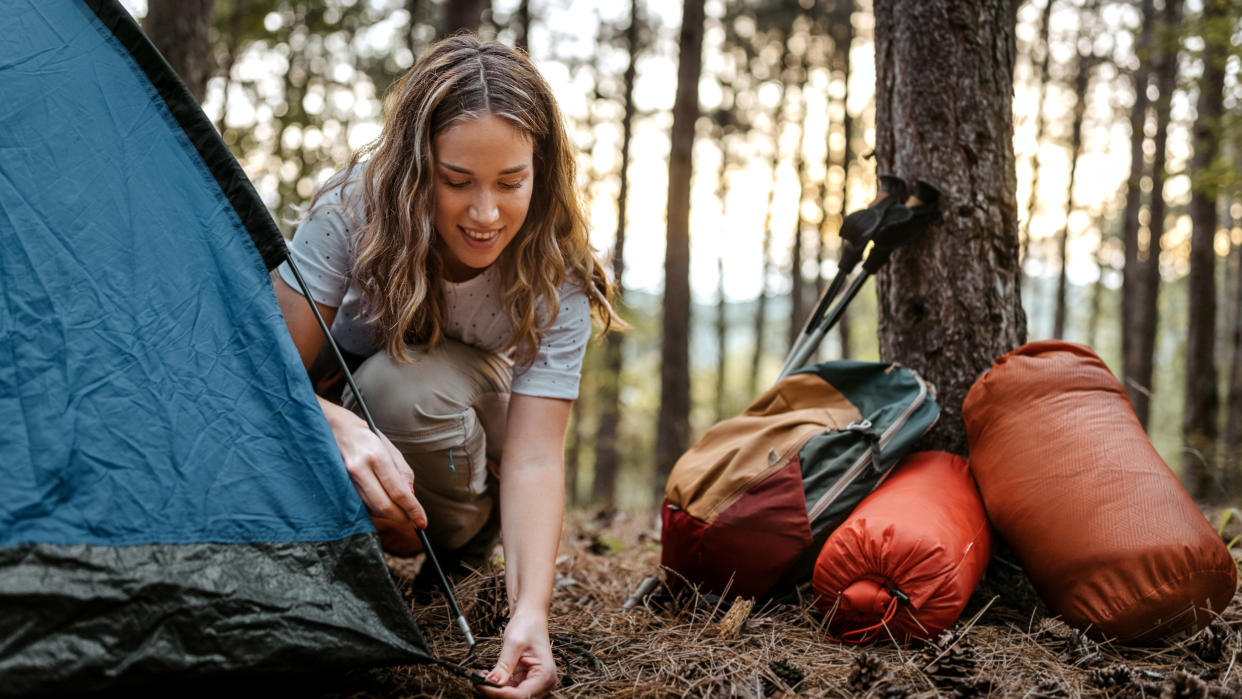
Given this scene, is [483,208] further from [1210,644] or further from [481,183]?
[1210,644]

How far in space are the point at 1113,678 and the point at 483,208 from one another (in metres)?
1.60

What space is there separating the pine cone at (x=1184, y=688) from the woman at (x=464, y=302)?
1.14 meters

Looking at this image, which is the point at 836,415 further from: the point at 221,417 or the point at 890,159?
the point at 221,417

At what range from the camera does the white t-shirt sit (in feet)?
5.91

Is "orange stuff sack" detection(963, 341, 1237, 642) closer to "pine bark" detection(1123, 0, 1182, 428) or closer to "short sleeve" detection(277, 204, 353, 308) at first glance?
"short sleeve" detection(277, 204, 353, 308)

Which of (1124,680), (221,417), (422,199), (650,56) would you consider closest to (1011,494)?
(1124,680)

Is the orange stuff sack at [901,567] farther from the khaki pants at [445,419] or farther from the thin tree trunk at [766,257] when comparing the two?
the thin tree trunk at [766,257]

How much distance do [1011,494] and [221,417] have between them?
5.81ft

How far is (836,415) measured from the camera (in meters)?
2.14

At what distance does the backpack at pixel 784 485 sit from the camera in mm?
1940

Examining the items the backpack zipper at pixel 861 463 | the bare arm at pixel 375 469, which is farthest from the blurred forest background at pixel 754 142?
the bare arm at pixel 375 469

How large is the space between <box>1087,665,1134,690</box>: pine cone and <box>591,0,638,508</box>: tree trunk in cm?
800

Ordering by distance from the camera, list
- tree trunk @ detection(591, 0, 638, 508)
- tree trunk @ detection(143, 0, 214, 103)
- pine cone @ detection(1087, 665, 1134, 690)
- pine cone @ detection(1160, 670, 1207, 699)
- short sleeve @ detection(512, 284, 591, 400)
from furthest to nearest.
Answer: tree trunk @ detection(591, 0, 638, 508)
tree trunk @ detection(143, 0, 214, 103)
short sleeve @ detection(512, 284, 591, 400)
pine cone @ detection(1087, 665, 1134, 690)
pine cone @ detection(1160, 670, 1207, 699)

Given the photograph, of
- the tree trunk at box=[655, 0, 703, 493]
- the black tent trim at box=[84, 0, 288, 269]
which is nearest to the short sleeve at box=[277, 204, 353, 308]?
the black tent trim at box=[84, 0, 288, 269]
